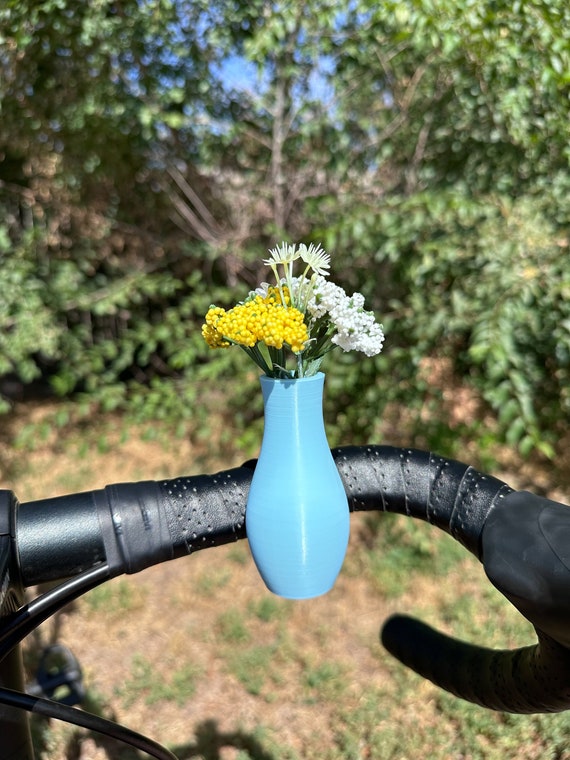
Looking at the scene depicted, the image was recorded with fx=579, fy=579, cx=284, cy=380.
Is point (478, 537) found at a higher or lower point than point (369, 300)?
lower

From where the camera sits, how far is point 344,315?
0.84 meters

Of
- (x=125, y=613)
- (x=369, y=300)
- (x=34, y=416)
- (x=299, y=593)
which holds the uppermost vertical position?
(x=34, y=416)

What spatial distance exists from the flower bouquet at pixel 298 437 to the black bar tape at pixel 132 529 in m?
0.14

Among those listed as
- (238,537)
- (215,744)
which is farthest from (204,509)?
(215,744)

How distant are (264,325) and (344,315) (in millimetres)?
122

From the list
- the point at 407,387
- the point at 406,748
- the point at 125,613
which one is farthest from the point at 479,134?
the point at 125,613

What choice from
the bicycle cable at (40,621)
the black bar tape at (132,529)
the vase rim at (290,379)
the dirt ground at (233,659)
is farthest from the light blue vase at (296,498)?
the dirt ground at (233,659)

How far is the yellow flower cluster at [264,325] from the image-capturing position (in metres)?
0.79

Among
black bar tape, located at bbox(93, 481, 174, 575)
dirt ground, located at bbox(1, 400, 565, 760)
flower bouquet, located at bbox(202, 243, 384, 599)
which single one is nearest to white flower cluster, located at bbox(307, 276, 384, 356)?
flower bouquet, located at bbox(202, 243, 384, 599)

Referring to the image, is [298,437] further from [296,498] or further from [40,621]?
[40,621]

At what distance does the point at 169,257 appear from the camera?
371 centimetres

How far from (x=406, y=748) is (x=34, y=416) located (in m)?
3.61

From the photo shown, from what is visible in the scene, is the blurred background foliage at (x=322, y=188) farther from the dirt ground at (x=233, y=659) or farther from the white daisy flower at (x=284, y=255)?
the white daisy flower at (x=284, y=255)

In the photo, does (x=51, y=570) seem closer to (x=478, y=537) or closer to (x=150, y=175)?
(x=478, y=537)
